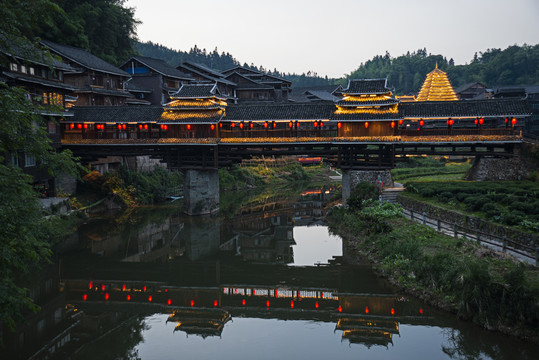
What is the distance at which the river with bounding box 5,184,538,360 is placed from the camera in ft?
54.2

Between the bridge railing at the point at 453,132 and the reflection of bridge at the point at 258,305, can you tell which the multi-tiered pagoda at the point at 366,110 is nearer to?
the bridge railing at the point at 453,132

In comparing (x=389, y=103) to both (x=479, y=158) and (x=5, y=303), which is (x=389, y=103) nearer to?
(x=479, y=158)

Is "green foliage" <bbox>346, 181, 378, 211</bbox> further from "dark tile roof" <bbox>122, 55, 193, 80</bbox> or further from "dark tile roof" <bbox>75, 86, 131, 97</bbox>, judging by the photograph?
"dark tile roof" <bbox>122, 55, 193, 80</bbox>

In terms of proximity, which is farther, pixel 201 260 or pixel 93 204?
pixel 93 204

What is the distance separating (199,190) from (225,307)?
68.1ft

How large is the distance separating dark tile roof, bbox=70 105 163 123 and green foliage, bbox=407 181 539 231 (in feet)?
76.9

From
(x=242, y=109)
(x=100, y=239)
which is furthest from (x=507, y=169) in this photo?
(x=100, y=239)

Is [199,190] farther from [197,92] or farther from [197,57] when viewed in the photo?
[197,57]

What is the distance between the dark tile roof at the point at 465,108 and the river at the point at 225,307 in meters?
13.0

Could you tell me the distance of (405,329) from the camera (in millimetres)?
18000

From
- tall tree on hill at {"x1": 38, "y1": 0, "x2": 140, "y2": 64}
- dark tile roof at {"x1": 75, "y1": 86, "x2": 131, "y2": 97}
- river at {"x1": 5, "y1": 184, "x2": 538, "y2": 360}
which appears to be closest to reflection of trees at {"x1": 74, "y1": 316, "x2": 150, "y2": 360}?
river at {"x1": 5, "y1": 184, "x2": 538, "y2": 360}

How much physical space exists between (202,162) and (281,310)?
72.0 feet

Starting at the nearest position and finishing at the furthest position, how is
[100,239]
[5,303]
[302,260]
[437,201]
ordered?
[5,303] → [302,260] → [437,201] → [100,239]

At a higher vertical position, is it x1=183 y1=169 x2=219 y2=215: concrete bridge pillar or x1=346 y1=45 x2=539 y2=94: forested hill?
x1=346 y1=45 x2=539 y2=94: forested hill
